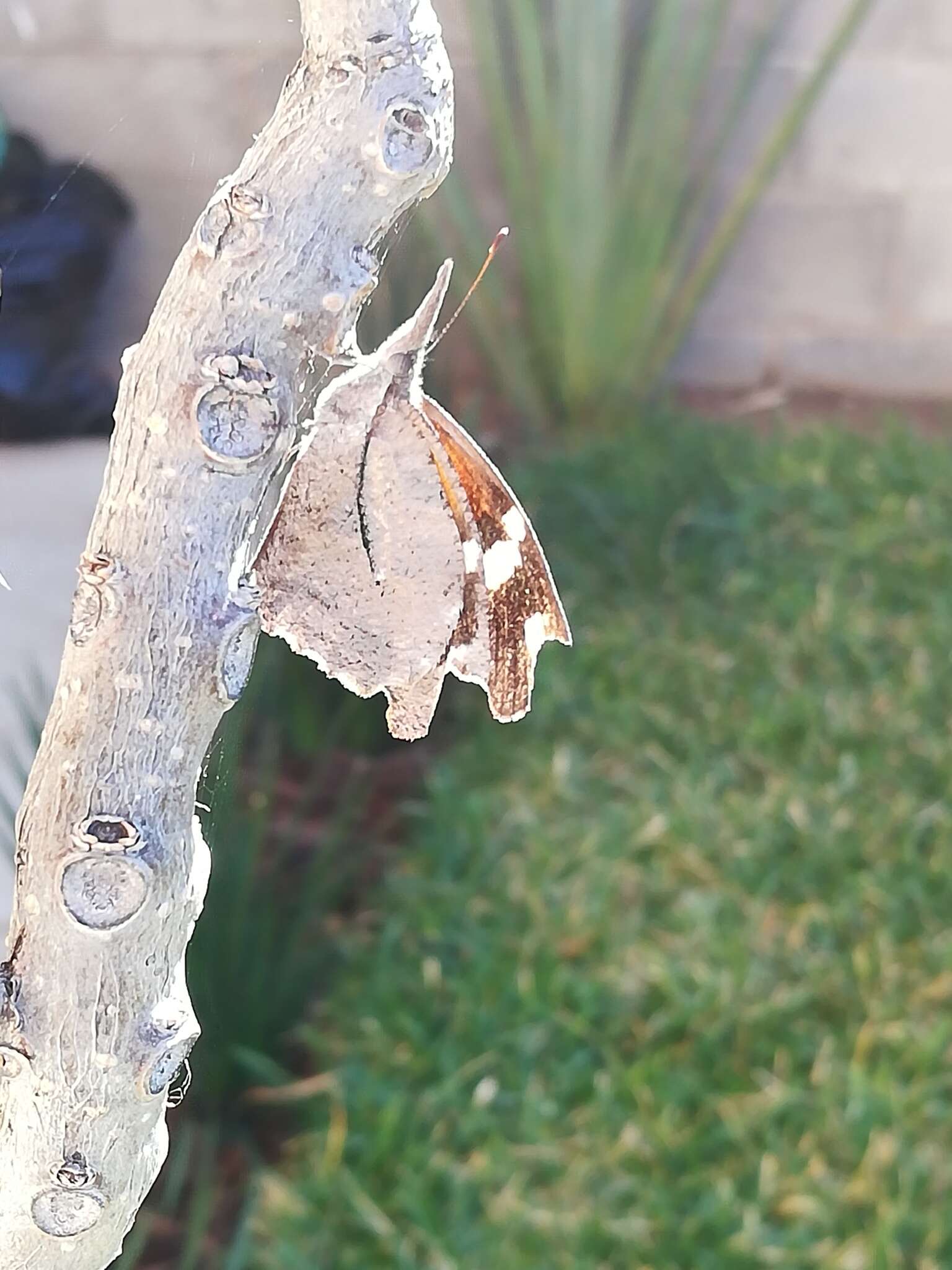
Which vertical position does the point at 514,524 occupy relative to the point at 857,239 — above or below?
above

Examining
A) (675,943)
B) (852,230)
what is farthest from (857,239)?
(675,943)

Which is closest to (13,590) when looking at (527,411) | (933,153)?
(527,411)

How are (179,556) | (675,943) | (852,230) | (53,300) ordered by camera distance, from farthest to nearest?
(852,230) → (675,943) → (53,300) → (179,556)

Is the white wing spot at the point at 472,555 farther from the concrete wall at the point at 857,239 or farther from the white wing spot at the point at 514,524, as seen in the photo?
the concrete wall at the point at 857,239

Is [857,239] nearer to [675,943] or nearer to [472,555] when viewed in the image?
[675,943]

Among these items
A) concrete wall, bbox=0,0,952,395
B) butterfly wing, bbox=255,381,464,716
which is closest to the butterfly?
butterfly wing, bbox=255,381,464,716

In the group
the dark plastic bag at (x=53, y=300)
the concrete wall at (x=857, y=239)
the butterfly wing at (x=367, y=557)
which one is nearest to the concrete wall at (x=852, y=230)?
the concrete wall at (x=857, y=239)

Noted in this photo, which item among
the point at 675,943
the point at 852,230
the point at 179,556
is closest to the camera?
the point at 179,556
